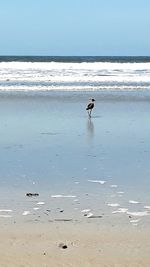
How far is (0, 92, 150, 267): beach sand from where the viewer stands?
568 cm

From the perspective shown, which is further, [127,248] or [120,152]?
[120,152]

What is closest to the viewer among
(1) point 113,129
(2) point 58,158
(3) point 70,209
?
(3) point 70,209

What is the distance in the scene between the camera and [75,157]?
10.6 metres

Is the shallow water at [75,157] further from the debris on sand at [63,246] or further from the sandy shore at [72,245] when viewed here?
the debris on sand at [63,246]

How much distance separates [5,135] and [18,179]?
4.64 metres

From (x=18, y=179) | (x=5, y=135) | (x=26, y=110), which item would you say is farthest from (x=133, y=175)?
(x=26, y=110)

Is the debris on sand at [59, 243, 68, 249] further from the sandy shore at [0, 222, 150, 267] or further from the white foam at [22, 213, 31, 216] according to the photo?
the white foam at [22, 213, 31, 216]

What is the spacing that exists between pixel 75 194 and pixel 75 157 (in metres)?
2.84

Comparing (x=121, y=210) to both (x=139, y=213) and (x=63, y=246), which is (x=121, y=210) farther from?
(x=63, y=246)

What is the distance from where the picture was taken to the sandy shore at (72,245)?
5418mm

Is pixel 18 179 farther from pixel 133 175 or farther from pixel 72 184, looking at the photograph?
pixel 133 175

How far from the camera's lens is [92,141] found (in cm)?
1256

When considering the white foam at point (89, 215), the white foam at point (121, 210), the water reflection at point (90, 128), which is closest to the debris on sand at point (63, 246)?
the white foam at point (89, 215)

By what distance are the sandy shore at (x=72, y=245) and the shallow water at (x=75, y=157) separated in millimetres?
706
